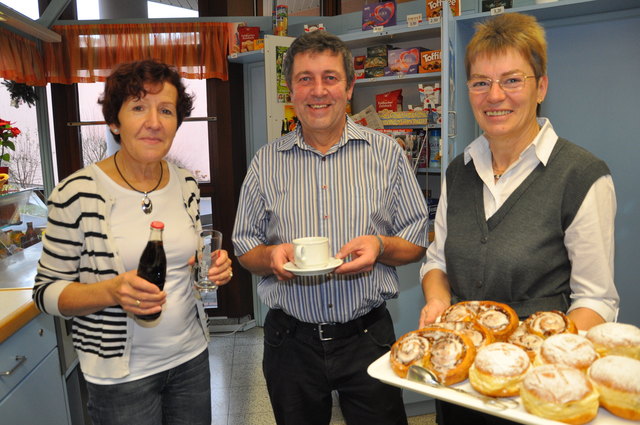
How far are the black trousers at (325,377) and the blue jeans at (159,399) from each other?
0.78 ft

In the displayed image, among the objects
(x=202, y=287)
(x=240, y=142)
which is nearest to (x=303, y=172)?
(x=202, y=287)

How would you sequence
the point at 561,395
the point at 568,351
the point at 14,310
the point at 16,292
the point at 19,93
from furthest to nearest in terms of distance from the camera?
the point at 19,93, the point at 16,292, the point at 14,310, the point at 568,351, the point at 561,395

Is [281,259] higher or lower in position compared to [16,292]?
higher

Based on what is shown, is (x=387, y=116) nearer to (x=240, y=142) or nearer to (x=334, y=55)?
(x=240, y=142)

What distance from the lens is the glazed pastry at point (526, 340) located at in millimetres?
1002

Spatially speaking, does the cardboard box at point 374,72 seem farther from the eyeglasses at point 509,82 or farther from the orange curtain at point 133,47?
the eyeglasses at point 509,82

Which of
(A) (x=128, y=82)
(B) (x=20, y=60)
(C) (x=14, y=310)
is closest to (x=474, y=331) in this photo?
(A) (x=128, y=82)

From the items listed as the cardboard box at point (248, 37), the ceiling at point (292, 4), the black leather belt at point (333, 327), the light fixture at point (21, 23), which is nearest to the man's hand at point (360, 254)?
the black leather belt at point (333, 327)

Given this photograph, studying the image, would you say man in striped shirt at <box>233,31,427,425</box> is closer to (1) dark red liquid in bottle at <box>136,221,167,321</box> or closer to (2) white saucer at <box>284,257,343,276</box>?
(2) white saucer at <box>284,257,343,276</box>

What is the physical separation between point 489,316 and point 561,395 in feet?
0.93

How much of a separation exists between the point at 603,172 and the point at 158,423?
4.64ft

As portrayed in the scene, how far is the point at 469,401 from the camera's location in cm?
88

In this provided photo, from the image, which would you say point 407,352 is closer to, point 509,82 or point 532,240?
point 532,240

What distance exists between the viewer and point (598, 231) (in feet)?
3.59
